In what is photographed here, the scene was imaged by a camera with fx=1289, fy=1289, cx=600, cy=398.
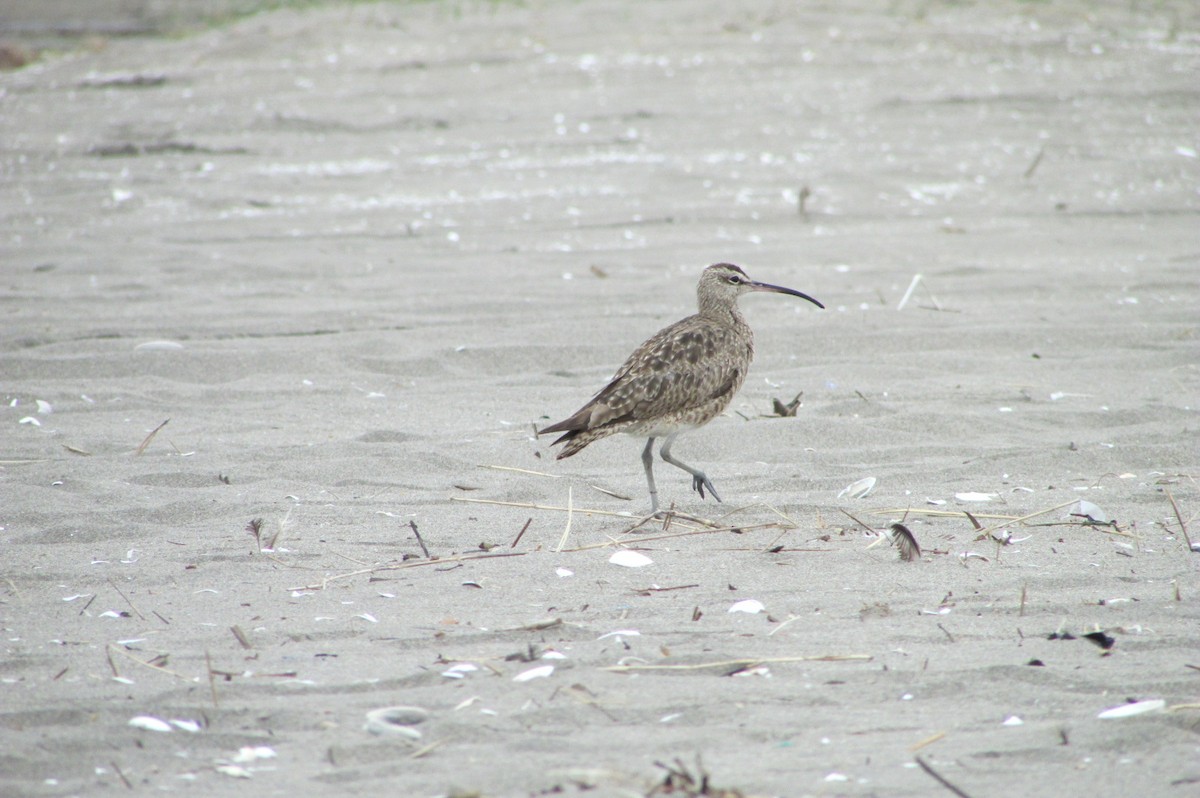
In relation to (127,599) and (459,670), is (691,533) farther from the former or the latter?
(127,599)

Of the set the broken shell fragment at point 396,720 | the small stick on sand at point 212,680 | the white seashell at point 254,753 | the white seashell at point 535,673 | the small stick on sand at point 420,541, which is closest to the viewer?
the white seashell at point 254,753

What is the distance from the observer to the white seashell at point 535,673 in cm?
408

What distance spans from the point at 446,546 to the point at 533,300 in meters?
4.46

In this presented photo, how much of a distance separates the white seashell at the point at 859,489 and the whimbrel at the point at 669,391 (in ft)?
2.00

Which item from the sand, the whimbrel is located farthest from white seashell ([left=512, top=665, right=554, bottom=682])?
the whimbrel

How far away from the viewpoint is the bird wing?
6211mm

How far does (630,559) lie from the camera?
525 cm

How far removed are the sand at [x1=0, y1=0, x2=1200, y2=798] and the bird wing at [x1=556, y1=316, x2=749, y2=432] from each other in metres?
0.46

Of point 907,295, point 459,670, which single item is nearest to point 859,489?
point 459,670

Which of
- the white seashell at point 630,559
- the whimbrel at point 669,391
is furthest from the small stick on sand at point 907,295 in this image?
the white seashell at point 630,559

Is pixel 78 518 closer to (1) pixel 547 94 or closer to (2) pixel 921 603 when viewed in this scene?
(2) pixel 921 603

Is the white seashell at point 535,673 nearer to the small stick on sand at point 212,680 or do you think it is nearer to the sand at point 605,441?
the sand at point 605,441

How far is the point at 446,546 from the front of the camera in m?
5.43

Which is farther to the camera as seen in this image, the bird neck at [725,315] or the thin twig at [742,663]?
the bird neck at [725,315]
